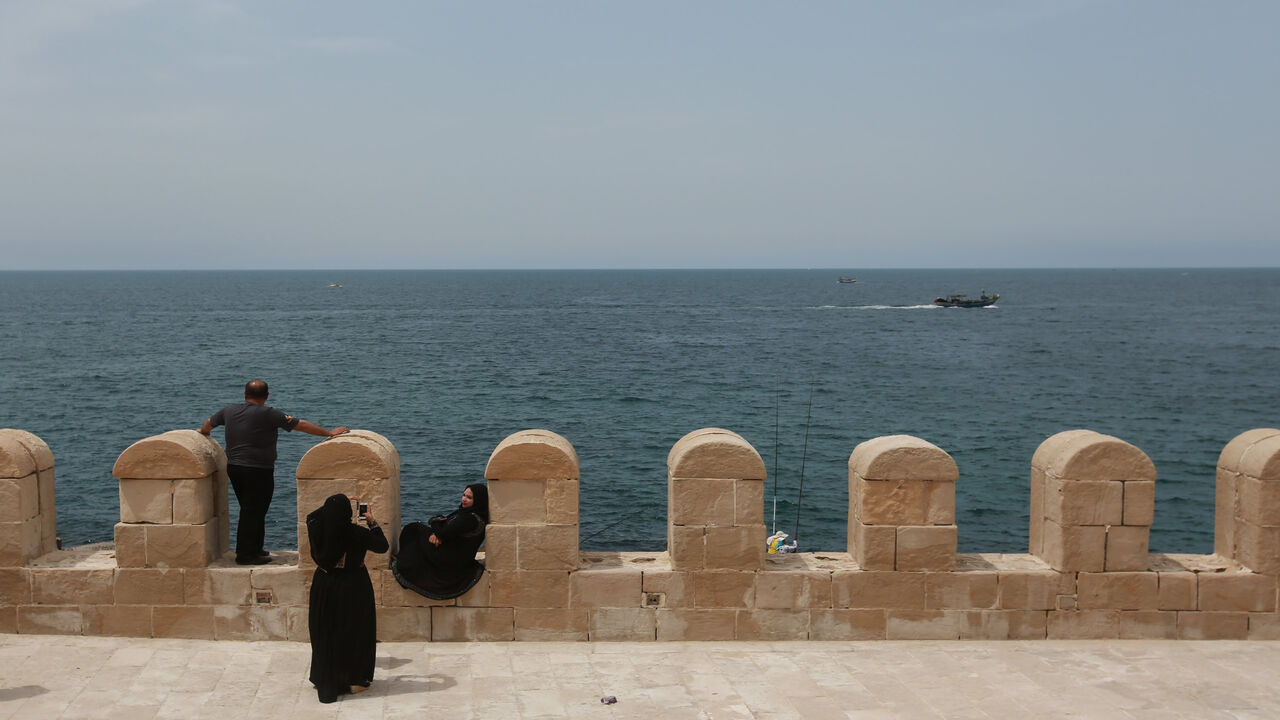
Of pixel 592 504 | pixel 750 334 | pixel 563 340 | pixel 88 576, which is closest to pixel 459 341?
pixel 563 340

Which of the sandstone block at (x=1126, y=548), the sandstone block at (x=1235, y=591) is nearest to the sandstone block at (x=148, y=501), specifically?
the sandstone block at (x=1126, y=548)

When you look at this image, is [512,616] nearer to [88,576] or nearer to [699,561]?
[699,561]

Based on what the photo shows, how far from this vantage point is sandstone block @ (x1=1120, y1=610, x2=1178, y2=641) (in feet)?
27.2

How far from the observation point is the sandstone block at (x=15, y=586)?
8055 millimetres

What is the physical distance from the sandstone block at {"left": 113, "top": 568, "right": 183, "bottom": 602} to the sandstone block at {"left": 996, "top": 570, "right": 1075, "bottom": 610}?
20.3 ft

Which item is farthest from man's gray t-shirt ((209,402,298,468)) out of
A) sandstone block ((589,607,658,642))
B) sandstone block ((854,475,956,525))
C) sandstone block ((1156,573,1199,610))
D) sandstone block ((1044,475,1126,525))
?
sandstone block ((1156,573,1199,610))

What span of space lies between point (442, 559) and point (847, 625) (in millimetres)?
3098

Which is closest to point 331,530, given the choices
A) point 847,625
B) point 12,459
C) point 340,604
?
point 340,604

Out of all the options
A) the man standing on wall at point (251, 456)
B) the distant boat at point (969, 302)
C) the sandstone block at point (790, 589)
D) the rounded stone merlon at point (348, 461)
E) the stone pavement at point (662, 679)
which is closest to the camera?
the stone pavement at point (662, 679)

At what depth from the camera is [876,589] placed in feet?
27.0

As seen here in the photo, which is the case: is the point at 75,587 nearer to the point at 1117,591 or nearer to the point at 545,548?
the point at 545,548

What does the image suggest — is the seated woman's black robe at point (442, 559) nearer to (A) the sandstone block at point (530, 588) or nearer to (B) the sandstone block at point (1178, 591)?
(A) the sandstone block at point (530, 588)

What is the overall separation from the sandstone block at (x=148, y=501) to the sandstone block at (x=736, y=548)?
4016mm

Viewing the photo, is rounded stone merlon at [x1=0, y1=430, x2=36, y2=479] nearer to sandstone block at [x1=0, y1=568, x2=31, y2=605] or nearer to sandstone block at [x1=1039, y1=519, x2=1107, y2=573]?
sandstone block at [x1=0, y1=568, x2=31, y2=605]
